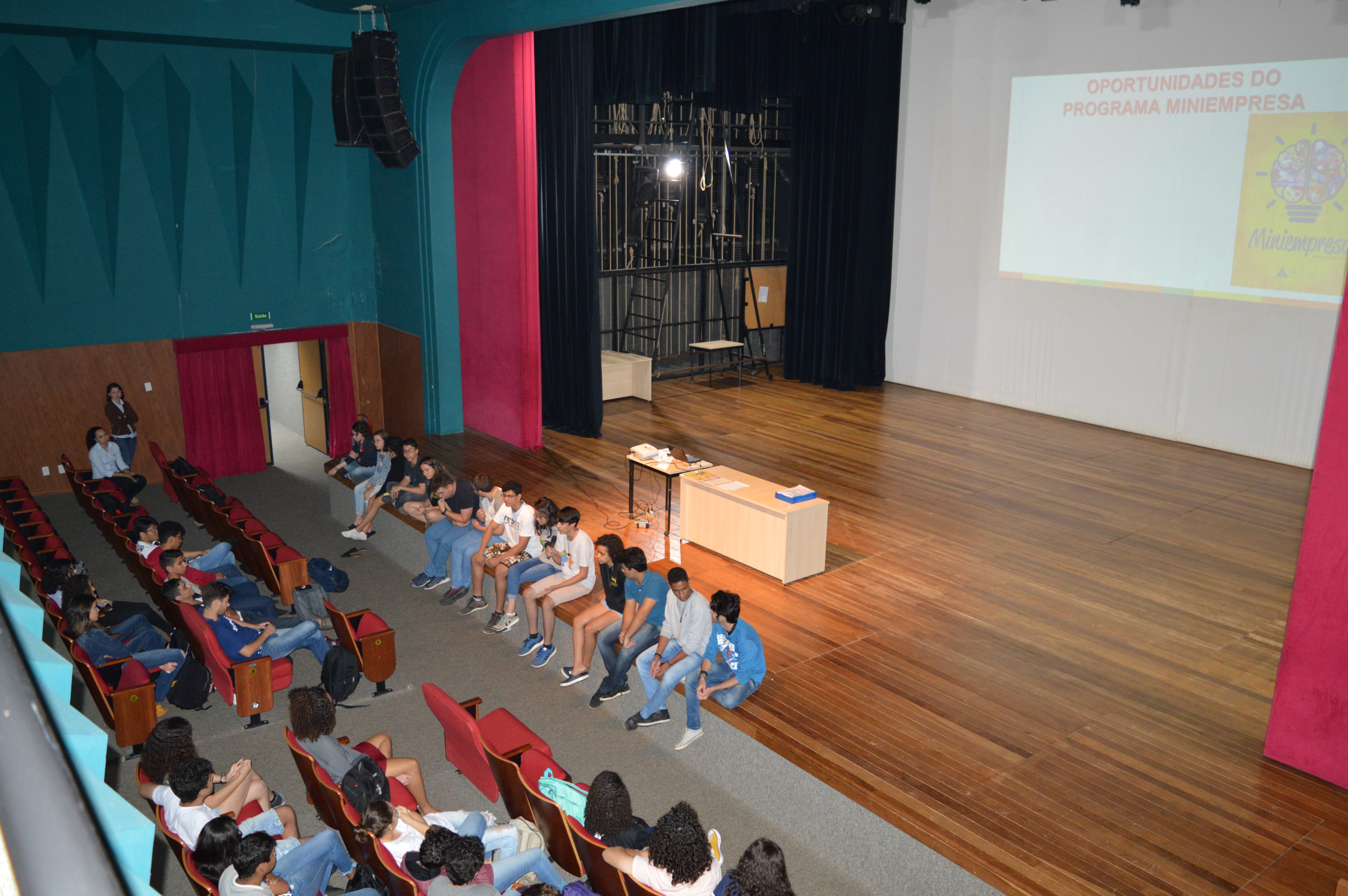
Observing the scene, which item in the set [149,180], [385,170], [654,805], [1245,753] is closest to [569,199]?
[385,170]

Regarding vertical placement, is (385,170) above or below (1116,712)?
above

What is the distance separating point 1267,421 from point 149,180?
11.6m

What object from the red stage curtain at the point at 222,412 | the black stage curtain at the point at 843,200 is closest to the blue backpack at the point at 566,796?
the red stage curtain at the point at 222,412

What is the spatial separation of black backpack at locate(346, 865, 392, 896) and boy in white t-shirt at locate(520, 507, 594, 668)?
246 cm

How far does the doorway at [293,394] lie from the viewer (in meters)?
11.3

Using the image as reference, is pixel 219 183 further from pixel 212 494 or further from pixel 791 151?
pixel 791 151

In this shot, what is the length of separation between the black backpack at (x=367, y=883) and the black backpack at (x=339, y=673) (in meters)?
1.76

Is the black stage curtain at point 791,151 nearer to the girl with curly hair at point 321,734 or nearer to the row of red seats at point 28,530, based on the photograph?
the row of red seats at point 28,530

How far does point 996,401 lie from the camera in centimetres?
1303

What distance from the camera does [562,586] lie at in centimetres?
674

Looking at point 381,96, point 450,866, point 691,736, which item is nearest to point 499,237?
point 381,96

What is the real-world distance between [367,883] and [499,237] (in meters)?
7.23

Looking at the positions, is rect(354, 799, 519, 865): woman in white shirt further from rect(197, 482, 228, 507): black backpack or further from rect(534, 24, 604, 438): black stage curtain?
rect(534, 24, 604, 438): black stage curtain

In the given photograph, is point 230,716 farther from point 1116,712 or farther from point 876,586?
Answer: point 1116,712
